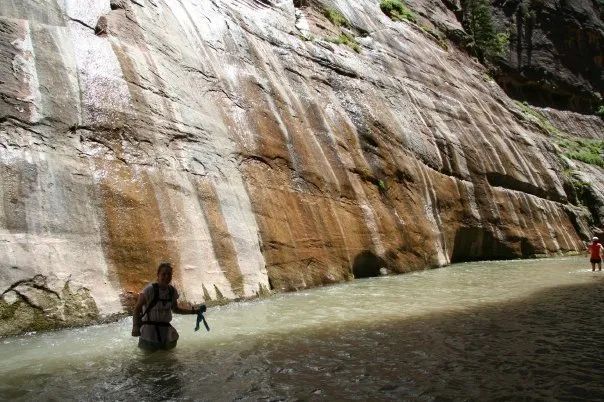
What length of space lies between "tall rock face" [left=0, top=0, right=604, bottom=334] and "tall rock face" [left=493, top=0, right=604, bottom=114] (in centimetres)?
1940

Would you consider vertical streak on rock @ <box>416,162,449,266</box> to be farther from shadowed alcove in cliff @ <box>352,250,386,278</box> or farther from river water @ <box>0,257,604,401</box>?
river water @ <box>0,257,604,401</box>

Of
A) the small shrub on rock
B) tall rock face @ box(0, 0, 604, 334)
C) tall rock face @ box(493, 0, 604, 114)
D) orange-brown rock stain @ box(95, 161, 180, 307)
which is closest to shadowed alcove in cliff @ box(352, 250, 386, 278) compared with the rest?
tall rock face @ box(0, 0, 604, 334)

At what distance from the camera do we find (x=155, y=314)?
6.19 m

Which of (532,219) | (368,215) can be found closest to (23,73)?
(368,215)

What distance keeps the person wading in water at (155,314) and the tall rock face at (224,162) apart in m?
1.63

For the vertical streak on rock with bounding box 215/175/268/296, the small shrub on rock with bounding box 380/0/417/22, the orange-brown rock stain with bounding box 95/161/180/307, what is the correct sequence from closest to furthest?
the orange-brown rock stain with bounding box 95/161/180/307, the vertical streak on rock with bounding box 215/175/268/296, the small shrub on rock with bounding box 380/0/417/22

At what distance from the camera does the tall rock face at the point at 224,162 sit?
7781 mm

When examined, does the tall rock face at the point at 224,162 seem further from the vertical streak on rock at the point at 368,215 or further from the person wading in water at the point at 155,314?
the person wading in water at the point at 155,314

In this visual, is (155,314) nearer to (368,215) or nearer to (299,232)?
(299,232)

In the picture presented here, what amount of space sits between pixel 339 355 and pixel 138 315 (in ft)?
8.15

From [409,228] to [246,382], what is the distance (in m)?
10.0

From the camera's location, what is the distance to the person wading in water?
6.14m

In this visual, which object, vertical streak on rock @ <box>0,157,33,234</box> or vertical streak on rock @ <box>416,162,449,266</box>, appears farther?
vertical streak on rock @ <box>416,162,449,266</box>

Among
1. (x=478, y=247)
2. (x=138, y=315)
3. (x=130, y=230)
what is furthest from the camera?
(x=478, y=247)
